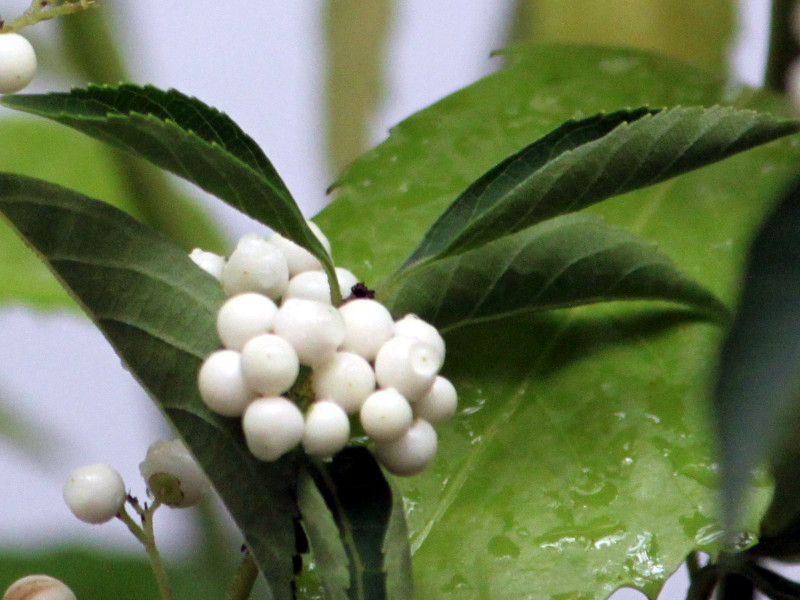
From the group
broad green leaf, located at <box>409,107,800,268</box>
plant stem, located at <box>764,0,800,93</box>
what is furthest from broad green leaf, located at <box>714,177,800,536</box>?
plant stem, located at <box>764,0,800,93</box>

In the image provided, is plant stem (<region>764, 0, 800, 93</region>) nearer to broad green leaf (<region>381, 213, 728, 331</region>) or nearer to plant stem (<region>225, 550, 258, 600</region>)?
broad green leaf (<region>381, 213, 728, 331</region>)

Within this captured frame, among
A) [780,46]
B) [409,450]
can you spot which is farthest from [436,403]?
[780,46]

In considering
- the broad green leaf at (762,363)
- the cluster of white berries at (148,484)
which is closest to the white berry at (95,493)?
the cluster of white berries at (148,484)

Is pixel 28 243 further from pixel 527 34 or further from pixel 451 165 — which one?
pixel 527 34

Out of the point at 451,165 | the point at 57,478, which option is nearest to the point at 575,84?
the point at 451,165

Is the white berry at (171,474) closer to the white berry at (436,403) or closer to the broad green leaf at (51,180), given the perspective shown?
the white berry at (436,403)
